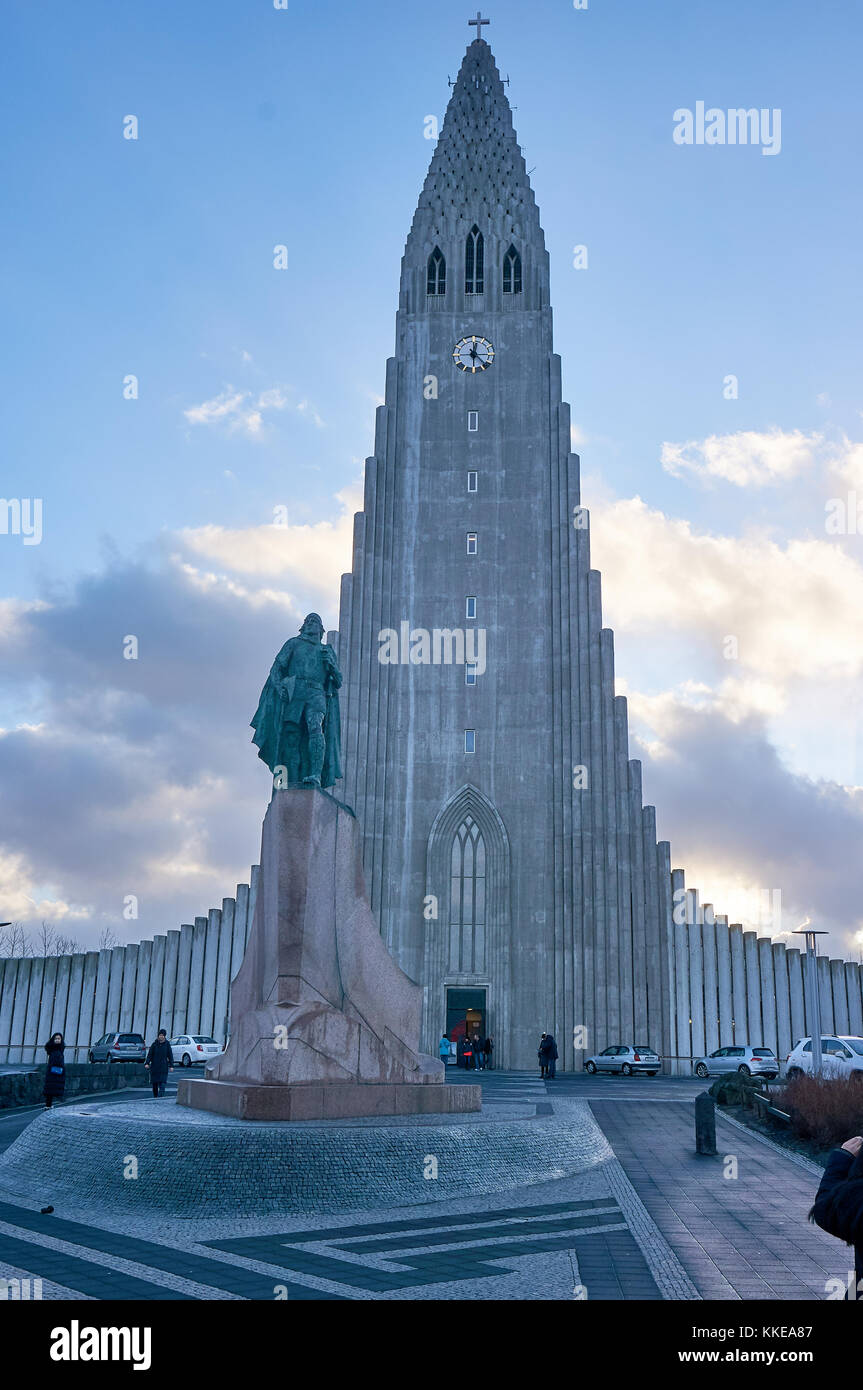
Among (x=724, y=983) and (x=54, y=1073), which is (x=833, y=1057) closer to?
(x=54, y=1073)

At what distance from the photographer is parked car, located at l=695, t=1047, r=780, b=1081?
35859 millimetres

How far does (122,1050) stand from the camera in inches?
1496

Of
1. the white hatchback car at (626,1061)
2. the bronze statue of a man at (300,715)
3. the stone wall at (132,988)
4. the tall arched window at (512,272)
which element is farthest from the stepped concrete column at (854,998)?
the bronze statue of a man at (300,715)

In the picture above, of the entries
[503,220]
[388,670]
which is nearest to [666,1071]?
[388,670]

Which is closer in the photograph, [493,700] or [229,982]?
[229,982]

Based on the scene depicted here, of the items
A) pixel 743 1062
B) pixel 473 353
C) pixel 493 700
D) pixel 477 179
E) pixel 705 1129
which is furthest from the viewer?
pixel 477 179

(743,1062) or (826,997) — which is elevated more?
(826,997)

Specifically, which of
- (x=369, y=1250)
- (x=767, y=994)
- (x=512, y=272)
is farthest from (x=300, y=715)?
(x=512, y=272)

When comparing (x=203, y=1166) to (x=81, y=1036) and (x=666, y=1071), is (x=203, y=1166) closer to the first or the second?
(x=666, y=1071)

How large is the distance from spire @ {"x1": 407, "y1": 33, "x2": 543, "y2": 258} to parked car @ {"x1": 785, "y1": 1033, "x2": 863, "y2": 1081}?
3823cm

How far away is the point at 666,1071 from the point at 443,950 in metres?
9.43

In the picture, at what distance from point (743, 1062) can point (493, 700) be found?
1668 cm

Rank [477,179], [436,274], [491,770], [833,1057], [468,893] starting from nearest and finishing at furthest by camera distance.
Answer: [833,1057], [468,893], [491,770], [436,274], [477,179]
